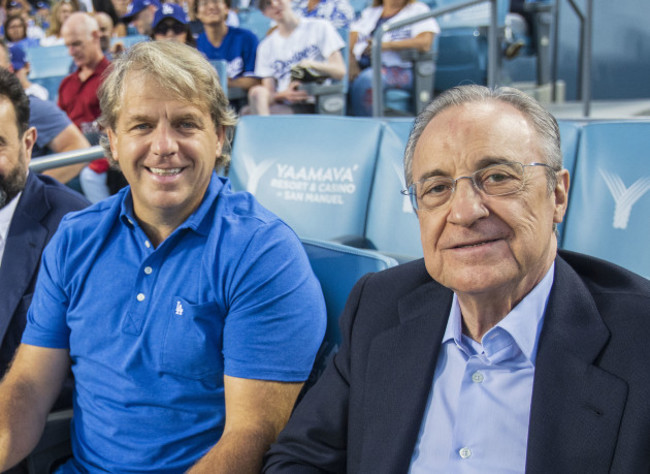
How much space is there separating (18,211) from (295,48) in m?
3.19

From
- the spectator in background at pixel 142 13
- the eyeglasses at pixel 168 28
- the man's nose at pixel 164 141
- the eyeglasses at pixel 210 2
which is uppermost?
the spectator in background at pixel 142 13

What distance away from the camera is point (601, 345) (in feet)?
3.70

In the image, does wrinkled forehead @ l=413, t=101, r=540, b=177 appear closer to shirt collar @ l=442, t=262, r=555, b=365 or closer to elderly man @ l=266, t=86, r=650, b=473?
elderly man @ l=266, t=86, r=650, b=473

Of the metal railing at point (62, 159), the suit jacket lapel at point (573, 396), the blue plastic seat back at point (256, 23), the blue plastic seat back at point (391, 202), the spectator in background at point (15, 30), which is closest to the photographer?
the suit jacket lapel at point (573, 396)

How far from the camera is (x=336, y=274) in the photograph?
1677 millimetres

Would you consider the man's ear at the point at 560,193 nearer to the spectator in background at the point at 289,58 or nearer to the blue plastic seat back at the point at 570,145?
the blue plastic seat back at the point at 570,145

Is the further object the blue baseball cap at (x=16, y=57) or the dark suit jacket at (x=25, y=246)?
the blue baseball cap at (x=16, y=57)

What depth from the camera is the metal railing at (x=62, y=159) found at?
9.14 feet

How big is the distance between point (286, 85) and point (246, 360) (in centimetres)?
369

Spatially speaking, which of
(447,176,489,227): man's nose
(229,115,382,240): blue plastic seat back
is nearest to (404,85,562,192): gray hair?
(447,176,489,227): man's nose

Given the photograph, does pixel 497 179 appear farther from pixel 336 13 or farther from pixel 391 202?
pixel 336 13

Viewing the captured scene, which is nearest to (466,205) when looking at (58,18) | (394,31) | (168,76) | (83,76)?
(168,76)

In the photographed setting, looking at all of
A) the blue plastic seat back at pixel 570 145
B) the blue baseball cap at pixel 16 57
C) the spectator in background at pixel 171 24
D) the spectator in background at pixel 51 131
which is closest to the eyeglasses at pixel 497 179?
the blue plastic seat back at pixel 570 145

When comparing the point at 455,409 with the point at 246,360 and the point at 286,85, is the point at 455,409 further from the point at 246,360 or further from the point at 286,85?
the point at 286,85
